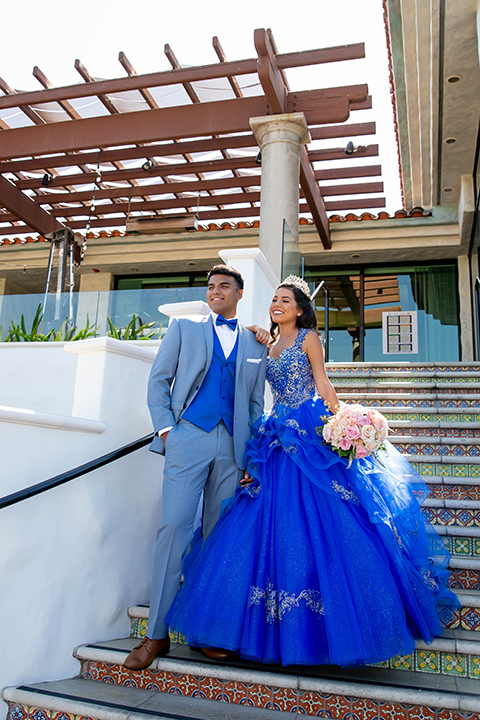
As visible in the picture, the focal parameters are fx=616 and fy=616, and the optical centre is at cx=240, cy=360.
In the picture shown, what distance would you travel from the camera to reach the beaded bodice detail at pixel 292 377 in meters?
3.41

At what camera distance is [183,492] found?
2979 mm

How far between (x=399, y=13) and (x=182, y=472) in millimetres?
6414

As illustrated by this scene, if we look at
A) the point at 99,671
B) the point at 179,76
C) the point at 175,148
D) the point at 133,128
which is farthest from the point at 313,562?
the point at 175,148

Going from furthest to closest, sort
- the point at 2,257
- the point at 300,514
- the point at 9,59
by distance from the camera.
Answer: the point at 2,257 → the point at 9,59 → the point at 300,514

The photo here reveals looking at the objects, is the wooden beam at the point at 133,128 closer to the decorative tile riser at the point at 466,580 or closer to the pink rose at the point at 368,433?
the pink rose at the point at 368,433

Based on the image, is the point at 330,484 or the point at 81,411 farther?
the point at 81,411

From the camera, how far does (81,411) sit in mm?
3393

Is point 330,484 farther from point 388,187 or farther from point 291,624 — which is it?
point 388,187

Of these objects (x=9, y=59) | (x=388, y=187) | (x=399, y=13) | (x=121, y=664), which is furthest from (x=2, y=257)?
(x=121, y=664)

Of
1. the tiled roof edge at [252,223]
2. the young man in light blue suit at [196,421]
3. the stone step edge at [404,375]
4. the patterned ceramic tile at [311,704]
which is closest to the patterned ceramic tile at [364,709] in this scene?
the patterned ceramic tile at [311,704]

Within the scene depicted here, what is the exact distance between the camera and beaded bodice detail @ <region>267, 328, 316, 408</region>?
341cm

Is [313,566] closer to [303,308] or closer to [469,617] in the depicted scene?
[469,617]

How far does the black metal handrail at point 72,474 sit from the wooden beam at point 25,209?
8.45 meters

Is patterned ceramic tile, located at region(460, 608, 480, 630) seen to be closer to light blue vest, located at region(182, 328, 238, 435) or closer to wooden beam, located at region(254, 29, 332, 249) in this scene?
light blue vest, located at region(182, 328, 238, 435)
